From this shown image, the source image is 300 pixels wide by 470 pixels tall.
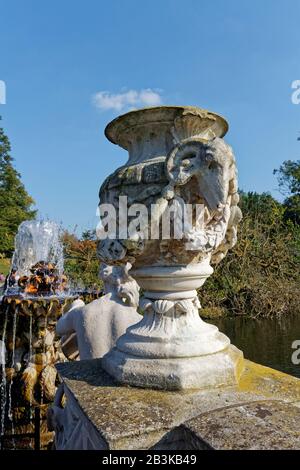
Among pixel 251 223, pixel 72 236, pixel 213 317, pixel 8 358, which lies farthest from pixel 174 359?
pixel 72 236

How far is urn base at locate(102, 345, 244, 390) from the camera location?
158cm

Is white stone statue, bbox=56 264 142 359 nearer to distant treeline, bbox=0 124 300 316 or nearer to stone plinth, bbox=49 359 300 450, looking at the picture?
stone plinth, bbox=49 359 300 450

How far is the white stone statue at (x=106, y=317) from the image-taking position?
2.41 m

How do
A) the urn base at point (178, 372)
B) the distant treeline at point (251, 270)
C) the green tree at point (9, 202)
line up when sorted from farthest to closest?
the green tree at point (9, 202) < the distant treeline at point (251, 270) < the urn base at point (178, 372)

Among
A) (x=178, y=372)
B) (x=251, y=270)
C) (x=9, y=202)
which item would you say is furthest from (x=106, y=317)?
(x=9, y=202)

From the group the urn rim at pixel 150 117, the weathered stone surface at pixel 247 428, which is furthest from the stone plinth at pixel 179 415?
the urn rim at pixel 150 117

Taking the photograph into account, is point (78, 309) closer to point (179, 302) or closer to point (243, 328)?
point (179, 302)

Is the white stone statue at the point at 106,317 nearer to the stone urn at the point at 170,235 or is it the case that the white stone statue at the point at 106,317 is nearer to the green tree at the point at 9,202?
the stone urn at the point at 170,235

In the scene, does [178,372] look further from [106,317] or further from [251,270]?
[251,270]

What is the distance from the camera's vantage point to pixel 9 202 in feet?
99.3

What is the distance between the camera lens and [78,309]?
8.18 feet

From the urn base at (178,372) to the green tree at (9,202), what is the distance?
27.5m

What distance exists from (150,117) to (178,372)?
1.25 m
